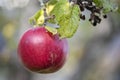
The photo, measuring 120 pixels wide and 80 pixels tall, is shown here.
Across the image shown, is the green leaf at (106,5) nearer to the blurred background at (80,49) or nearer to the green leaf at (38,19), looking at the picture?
the green leaf at (38,19)

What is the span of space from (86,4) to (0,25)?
3315mm

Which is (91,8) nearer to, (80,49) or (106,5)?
→ (106,5)

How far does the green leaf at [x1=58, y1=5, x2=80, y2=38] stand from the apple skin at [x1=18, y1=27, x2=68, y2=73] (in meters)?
0.07

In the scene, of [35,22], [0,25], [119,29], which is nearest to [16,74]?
[0,25]

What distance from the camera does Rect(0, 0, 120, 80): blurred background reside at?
14.0 feet

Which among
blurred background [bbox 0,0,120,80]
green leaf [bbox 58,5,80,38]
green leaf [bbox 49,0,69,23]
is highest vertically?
green leaf [bbox 49,0,69,23]

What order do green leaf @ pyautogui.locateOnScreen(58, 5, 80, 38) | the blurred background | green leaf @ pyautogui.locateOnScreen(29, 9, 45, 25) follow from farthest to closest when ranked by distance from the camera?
the blurred background, green leaf @ pyautogui.locateOnScreen(29, 9, 45, 25), green leaf @ pyautogui.locateOnScreen(58, 5, 80, 38)

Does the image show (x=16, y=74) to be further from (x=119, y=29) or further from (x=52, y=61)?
(x=52, y=61)

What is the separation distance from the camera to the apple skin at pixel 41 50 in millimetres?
1307

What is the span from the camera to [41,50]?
1.31 metres

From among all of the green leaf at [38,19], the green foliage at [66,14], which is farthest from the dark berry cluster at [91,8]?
the green leaf at [38,19]

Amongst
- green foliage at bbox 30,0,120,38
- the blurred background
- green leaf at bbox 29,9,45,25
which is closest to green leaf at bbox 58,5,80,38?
green foliage at bbox 30,0,120,38

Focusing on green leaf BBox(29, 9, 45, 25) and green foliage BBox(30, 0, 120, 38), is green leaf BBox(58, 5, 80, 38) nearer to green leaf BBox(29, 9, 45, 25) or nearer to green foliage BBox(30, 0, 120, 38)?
green foliage BBox(30, 0, 120, 38)

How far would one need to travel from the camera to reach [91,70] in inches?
178
